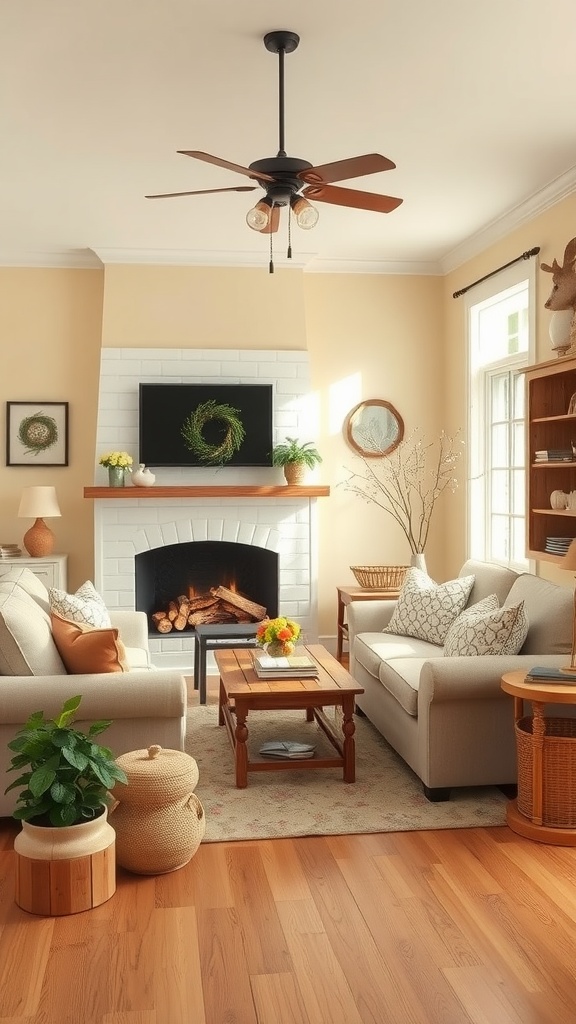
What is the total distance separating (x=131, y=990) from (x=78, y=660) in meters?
1.54

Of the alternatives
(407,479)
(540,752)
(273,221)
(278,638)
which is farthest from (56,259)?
(540,752)

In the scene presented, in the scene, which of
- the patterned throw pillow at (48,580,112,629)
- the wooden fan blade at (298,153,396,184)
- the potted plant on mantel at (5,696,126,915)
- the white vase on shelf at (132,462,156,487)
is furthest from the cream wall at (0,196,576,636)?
the potted plant on mantel at (5,696,126,915)

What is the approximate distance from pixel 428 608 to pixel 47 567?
107 inches

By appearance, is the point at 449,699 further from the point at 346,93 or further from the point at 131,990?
the point at 346,93

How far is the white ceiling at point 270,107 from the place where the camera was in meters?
3.23

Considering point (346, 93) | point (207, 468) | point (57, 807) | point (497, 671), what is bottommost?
point (57, 807)

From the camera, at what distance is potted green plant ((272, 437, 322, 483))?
255 inches

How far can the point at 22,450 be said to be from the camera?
6668 mm

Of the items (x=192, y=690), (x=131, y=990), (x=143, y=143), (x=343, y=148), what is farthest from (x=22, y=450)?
(x=131, y=990)

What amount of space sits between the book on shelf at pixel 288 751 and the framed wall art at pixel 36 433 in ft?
10.8

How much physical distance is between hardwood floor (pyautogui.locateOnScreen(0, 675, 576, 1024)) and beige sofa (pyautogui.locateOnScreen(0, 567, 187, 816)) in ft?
1.55

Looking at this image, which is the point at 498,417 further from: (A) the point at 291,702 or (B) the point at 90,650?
(B) the point at 90,650

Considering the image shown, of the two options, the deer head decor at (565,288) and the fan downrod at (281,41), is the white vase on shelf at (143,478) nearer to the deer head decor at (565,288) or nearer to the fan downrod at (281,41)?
the deer head decor at (565,288)

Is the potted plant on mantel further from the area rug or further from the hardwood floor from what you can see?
the area rug
